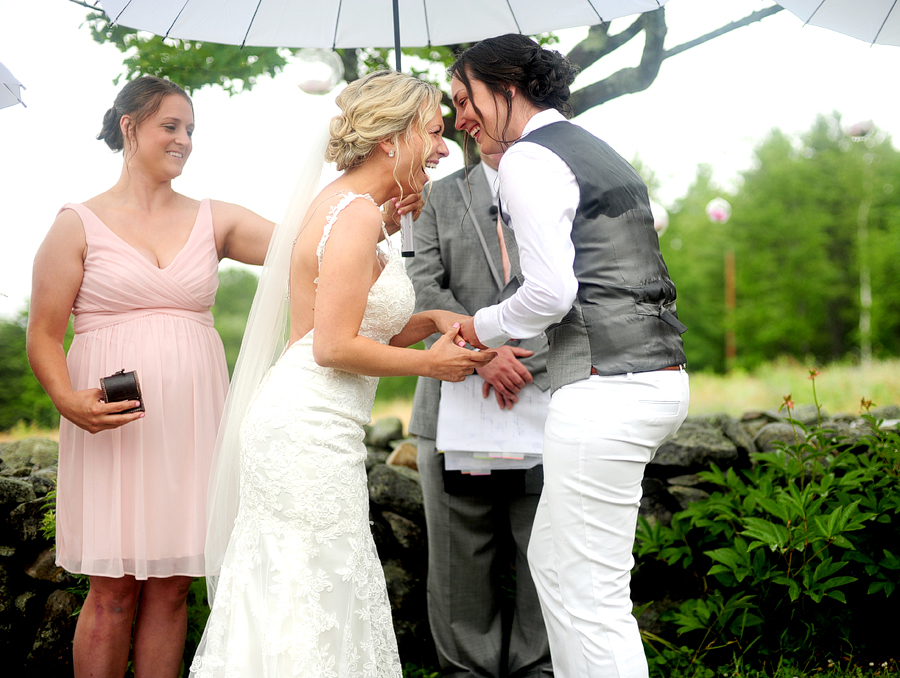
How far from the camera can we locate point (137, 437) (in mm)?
2479

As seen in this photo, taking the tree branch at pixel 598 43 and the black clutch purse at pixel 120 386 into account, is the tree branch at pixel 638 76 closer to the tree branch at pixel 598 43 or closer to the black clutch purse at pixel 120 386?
the tree branch at pixel 598 43

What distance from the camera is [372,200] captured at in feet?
7.45

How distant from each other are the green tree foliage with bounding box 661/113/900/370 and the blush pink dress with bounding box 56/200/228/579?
30.3m

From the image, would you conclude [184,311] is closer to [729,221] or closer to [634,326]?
[634,326]

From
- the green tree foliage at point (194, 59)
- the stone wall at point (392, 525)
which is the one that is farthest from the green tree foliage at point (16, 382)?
the green tree foliage at point (194, 59)

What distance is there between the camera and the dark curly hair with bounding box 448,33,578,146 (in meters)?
2.20

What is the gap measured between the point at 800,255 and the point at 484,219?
101ft

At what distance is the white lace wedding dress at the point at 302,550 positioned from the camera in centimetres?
212

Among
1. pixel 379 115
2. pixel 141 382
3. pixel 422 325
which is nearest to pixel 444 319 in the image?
pixel 422 325

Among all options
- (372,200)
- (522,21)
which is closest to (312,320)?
(372,200)

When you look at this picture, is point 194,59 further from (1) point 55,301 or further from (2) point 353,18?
(1) point 55,301

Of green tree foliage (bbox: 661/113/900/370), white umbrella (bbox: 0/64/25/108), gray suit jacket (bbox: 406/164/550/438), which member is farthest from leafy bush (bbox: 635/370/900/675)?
green tree foliage (bbox: 661/113/900/370)

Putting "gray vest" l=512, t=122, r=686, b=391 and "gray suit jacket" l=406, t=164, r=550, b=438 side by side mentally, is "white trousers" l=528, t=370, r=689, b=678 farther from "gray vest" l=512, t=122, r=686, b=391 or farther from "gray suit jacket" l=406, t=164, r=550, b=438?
"gray suit jacket" l=406, t=164, r=550, b=438

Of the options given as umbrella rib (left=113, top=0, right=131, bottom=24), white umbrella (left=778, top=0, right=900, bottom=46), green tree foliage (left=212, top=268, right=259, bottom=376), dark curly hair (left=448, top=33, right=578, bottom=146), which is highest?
green tree foliage (left=212, top=268, right=259, bottom=376)
